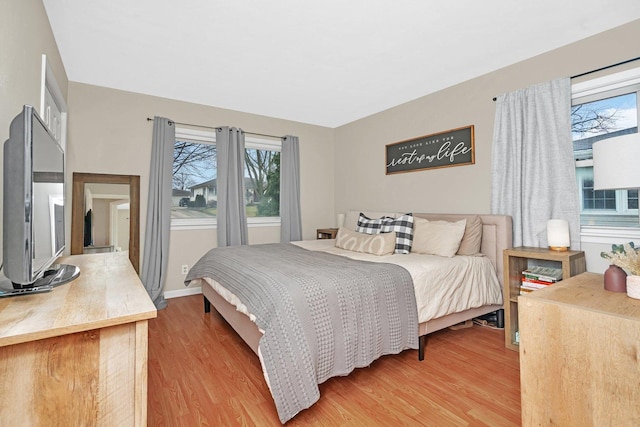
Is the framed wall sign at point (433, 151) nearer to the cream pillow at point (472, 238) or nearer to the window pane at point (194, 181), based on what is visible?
the cream pillow at point (472, 238)

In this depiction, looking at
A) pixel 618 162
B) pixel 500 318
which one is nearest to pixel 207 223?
pixel 500 318

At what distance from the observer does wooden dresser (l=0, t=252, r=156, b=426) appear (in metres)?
0.83

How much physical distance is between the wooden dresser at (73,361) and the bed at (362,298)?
2.46 ft

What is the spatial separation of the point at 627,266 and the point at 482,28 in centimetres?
184

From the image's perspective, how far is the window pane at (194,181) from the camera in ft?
13.0

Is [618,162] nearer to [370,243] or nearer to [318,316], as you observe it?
[318,316]

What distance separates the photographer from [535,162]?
2.66m

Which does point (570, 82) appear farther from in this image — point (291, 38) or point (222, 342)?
point (222, 342)

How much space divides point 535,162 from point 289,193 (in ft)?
9.82

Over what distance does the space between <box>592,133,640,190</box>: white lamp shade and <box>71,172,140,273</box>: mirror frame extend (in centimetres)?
404

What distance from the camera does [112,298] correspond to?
3.64ft

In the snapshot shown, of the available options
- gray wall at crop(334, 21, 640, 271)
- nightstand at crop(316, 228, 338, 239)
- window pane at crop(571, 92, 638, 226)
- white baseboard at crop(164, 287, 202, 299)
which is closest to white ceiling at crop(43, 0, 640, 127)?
gray wall at crop(334, 21, 640, 271)

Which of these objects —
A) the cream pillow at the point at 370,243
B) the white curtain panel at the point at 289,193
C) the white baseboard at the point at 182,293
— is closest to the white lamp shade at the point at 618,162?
the cream pillow at the point at 370,243

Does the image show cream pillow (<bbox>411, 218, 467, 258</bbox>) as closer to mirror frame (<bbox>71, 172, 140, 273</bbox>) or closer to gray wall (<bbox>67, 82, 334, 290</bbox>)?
gray wall (<bbox>67, 82, 334, 290</bbox>)
